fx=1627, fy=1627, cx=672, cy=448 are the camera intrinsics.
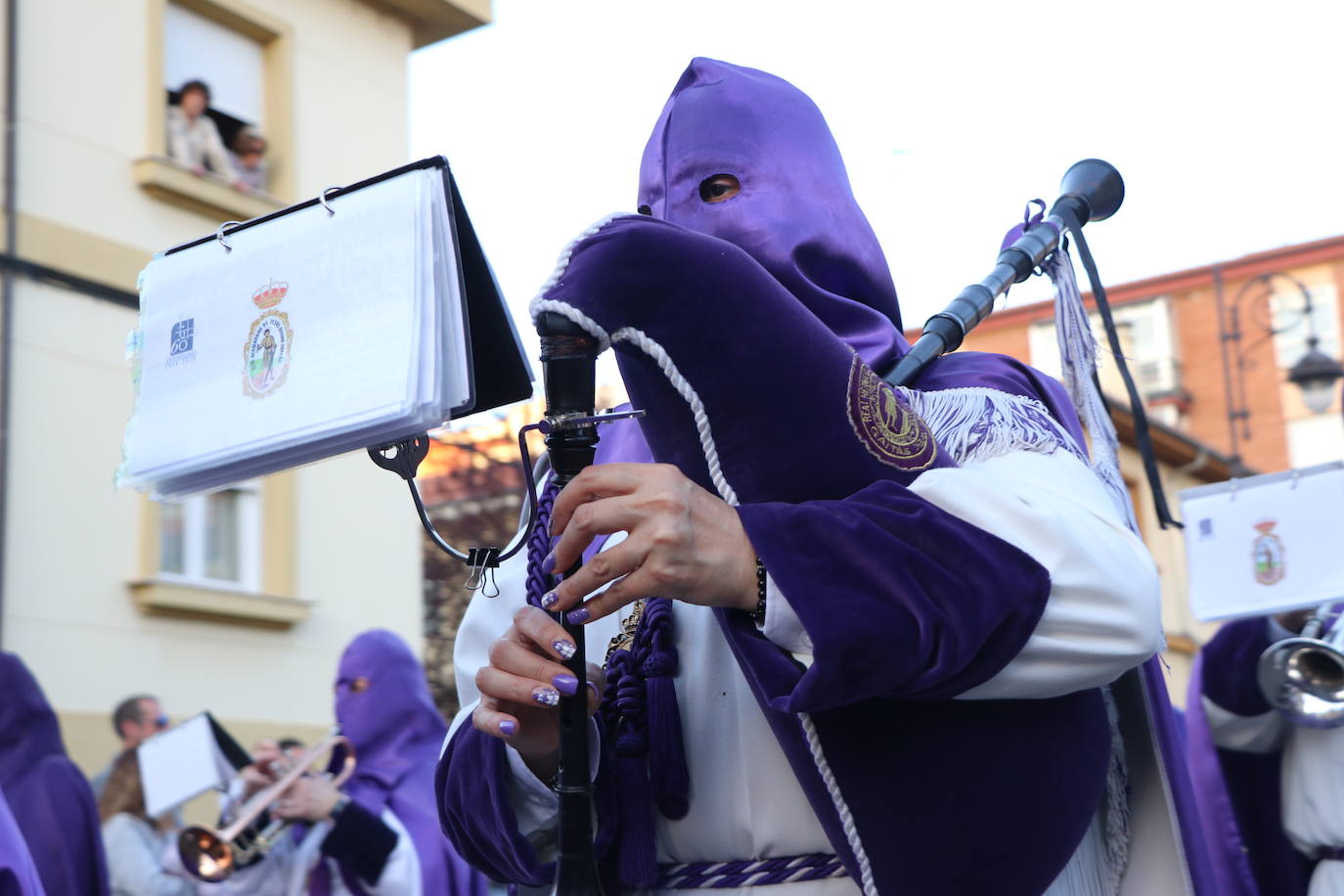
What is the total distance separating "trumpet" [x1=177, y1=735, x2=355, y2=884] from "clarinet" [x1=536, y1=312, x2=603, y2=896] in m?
5.00

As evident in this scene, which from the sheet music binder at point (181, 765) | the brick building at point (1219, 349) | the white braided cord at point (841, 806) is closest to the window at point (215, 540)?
the sheet music binder at point (181, 765)

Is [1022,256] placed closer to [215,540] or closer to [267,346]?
[267,346]

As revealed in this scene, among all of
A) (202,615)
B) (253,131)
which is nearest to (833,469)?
(202,615)

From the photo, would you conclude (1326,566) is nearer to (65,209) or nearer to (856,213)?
(856,213)

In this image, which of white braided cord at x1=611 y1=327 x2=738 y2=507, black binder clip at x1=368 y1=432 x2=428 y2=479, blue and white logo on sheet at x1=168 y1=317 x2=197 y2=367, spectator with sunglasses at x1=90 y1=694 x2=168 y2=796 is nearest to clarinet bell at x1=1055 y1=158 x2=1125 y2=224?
white braided cord at x1=611 y1=327 x2=738 y2=507

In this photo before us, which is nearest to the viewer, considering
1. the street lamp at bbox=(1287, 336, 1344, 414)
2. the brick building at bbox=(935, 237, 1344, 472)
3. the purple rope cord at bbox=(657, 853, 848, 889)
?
the purple rope cord at bbox=(657, 853, 848, 889)

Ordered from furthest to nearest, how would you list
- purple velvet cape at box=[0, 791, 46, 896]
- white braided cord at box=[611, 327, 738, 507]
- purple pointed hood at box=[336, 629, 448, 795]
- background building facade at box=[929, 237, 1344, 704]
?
1. background building facade at box=[929, 237, 1344, 704]
2. purple pointed hood at box=[336, 629, 448, 795]
3. purple velvet cape at box=[0, 791, 46, 896]
4. white braided cord at box=[611, 327, 738, 507]

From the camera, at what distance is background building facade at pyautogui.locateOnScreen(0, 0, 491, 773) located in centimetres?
963

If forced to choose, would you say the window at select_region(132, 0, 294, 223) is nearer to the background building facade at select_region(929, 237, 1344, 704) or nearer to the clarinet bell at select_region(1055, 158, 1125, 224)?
the clarinet bell at select_region(1055, 158, 1125, 224)

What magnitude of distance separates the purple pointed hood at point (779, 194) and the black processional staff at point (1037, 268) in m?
0.05

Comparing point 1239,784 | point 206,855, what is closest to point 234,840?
point 206,855

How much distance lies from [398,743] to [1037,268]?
504 cm

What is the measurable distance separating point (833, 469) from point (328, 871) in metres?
5.10

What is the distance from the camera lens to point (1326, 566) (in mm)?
4609
